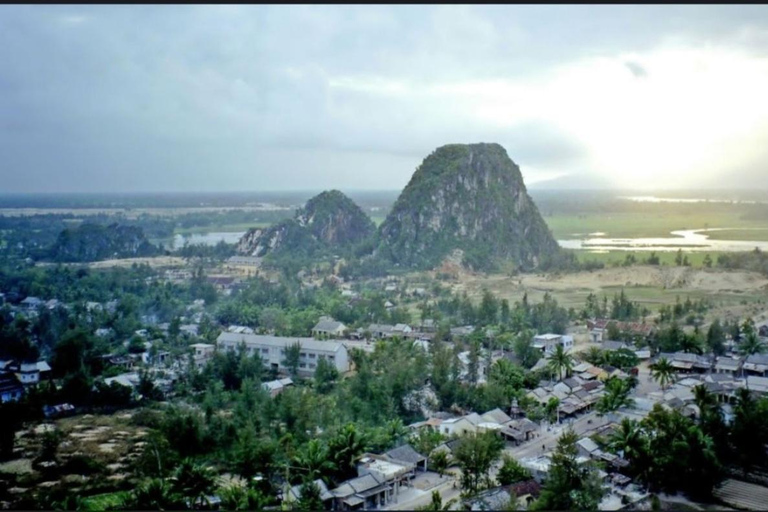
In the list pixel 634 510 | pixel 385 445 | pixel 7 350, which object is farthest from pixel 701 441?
pixel 7 350

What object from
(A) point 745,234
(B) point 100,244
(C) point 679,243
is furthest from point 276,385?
(B) point 100,244

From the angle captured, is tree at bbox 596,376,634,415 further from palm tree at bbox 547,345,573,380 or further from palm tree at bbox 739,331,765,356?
palm tree at bbox 739,331,765,356

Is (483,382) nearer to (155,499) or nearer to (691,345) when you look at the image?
(691,345)

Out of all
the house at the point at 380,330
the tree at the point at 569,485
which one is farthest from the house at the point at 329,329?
the tree at the point at 569,485

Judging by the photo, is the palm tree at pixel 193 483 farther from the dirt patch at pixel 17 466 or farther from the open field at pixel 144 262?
the open field at pixel 144 262

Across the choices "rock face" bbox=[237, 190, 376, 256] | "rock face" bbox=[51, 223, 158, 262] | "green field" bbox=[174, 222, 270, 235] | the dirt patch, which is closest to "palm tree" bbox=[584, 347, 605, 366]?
the dirt patch
